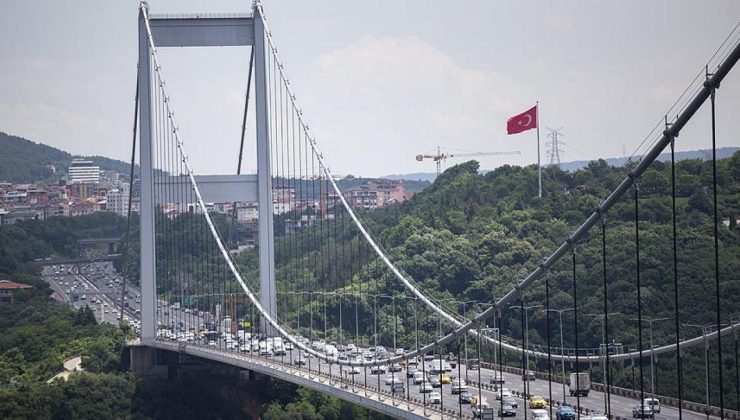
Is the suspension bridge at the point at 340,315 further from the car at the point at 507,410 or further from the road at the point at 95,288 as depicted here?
the road at the point at 95,288

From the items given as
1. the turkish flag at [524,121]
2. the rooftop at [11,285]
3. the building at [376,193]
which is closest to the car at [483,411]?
the turkish flag at [524,121]

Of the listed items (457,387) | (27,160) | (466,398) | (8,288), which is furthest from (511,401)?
(27,160)

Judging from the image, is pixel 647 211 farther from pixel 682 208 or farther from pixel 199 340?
pixel 199 340

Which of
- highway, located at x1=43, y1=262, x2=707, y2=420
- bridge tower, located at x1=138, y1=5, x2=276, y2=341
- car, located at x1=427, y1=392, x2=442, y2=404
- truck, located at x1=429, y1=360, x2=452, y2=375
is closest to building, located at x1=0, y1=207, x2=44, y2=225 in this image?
highway, located at x1=43, y1=262, x2=707, y2=420

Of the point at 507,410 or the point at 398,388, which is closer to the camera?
the point at 507,410

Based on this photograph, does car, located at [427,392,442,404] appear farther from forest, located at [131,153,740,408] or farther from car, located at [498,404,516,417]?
forest, located at [131,153,740,408]

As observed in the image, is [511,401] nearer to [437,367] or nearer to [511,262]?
[437,367]
